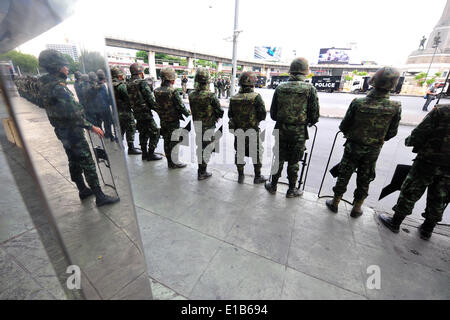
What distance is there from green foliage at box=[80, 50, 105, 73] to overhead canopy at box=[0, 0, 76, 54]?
155 mm

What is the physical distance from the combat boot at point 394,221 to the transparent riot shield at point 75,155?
2.91m

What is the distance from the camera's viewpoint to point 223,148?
18.8 ft

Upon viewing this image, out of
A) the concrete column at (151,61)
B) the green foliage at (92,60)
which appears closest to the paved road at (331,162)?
the green foliage at (92,60)

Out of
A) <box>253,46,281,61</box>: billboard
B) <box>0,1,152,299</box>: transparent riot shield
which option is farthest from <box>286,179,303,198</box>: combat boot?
<box>253,46,281,61</box>: billboard

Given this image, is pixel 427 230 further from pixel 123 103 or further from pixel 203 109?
pixel 123 103

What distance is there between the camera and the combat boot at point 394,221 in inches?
98.9

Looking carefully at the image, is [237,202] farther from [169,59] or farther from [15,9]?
[169,59]

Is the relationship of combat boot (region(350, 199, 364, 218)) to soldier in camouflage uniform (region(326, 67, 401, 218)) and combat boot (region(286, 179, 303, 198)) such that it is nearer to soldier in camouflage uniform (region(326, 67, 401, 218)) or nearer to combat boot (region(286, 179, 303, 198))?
soldier in camouflage uniform (region(326, 67, 401, 218))

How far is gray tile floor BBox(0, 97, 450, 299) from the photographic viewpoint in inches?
69.7

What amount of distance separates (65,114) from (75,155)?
0.22m

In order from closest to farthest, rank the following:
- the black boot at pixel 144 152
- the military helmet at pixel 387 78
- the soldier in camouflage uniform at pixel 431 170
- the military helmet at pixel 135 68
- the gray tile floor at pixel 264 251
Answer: the gray tile floor at pixel 264 251, the soldier in camouflage uniform at pixel 431 170, the military helmet at pixel 387 78, the military helmet at pixel 135 68, the black boot at pixel 144 152

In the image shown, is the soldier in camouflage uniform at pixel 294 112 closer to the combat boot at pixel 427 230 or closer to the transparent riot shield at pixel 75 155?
the combat boot at pixel 427 230

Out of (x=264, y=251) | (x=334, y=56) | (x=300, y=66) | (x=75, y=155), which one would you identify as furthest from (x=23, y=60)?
(x=334, y=56)

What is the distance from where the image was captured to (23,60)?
36.0 inches
